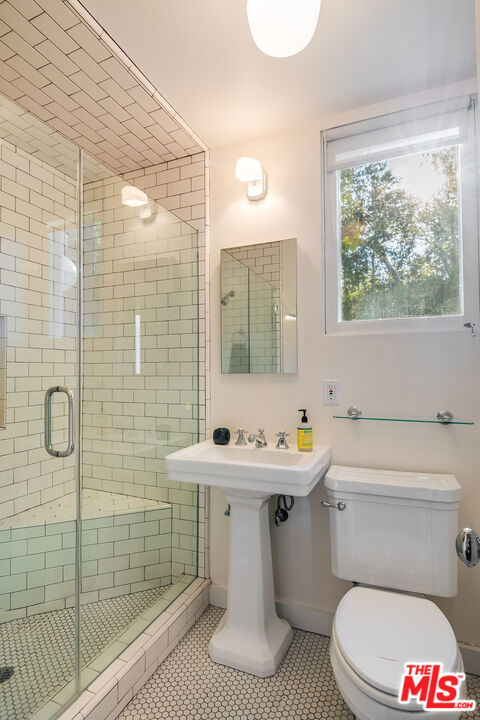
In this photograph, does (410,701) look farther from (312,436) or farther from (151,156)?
(151,156)

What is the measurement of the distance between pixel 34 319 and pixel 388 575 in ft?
5.67

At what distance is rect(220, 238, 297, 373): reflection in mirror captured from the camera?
2.01 m

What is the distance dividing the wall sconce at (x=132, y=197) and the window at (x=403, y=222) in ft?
3.10

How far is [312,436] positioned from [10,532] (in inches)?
52.8

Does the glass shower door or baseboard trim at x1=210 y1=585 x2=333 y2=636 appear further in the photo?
baseboard trim at x1=210 y1=585 x2=333 y2=636

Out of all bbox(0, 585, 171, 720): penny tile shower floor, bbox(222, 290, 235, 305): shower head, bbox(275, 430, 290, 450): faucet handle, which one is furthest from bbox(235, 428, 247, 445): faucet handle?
bbox(0, 585, 171, 720): penny tile shower floor

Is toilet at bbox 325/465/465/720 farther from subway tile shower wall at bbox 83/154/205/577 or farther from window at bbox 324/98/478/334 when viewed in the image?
subway tile shower wall at bbox 83/154/205/577

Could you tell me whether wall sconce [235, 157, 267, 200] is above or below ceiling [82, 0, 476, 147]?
below

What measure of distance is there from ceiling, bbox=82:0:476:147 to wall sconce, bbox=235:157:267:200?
0.22 metres

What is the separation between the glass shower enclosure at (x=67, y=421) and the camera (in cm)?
140
